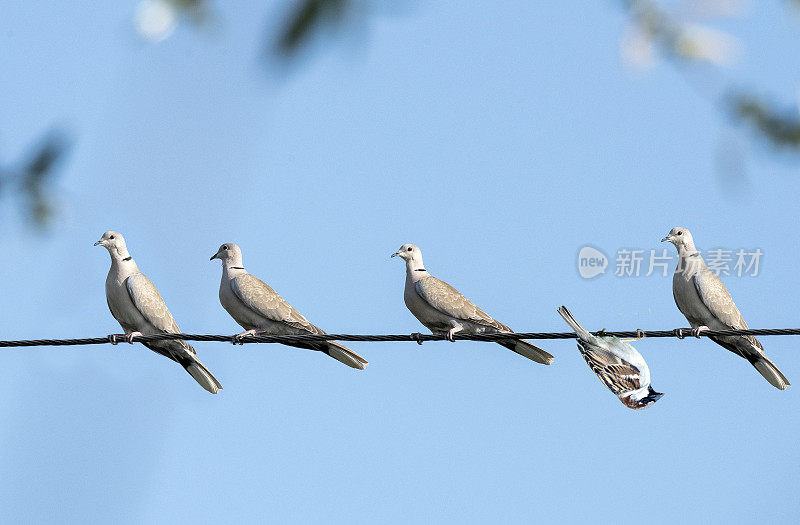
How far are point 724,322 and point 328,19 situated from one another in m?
8.02

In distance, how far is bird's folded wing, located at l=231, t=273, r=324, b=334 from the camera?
9.45 metres

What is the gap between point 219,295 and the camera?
9.92m

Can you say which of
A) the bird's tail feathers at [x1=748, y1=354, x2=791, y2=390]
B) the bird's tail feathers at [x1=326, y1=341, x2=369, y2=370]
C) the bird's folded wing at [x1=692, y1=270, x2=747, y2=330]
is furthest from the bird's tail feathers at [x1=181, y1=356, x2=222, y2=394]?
the bird's tail feathers at [x1=748, y1=354, x2=791, y2=390]

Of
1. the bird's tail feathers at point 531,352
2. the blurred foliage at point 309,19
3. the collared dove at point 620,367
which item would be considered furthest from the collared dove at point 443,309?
the blurred foliage at point 309,19

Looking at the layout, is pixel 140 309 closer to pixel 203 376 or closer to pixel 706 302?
pixel 203 376

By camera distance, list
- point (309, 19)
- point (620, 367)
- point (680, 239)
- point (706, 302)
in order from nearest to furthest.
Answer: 1. point (309, 19)
2. point (620, 367)
3. point (706, 302)
4. point (680, 239)

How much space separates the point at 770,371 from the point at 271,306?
13.8 ft

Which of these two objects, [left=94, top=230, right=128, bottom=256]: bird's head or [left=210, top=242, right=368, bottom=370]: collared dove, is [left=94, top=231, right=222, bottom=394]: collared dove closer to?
[left=94, top=230, right=128, bottom=256]: bird's head

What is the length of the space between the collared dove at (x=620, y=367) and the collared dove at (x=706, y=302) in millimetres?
3134

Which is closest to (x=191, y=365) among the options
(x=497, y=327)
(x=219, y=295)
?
(x=219, y=295)

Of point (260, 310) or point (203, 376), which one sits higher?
point (260, 310)

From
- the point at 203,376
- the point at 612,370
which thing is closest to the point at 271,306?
the point at 203,376

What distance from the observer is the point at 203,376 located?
9273 millimetres

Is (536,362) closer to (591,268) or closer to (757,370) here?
(757,370)
